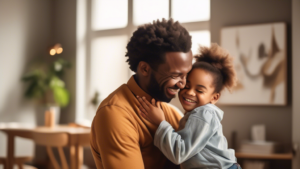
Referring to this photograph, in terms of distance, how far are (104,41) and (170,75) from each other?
4.46m

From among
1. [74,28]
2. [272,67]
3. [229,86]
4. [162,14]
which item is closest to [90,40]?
[74,28]

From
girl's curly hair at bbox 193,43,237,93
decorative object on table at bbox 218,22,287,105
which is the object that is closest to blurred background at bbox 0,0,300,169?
decorative object on table at bbox 218,22,287,105

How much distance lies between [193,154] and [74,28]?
4733 millimetres

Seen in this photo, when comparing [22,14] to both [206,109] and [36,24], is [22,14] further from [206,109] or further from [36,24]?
[206,109]

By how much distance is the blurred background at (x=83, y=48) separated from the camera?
425 centimetres

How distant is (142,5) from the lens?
5273 millimetres

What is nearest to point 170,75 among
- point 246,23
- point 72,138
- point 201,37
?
point 72,138

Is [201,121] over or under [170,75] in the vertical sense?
under

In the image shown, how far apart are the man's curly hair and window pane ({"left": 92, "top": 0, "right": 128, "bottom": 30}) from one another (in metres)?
4.22

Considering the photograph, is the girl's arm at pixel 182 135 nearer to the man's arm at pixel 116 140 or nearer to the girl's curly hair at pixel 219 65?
the man's arm at pixel 116 140

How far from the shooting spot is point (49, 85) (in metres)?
5.12

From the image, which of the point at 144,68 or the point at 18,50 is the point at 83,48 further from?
the point at 144,68

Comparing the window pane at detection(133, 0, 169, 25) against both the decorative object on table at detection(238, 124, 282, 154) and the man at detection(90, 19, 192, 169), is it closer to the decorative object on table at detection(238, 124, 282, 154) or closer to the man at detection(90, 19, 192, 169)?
the decorative object on table at detection(238, 124, 282, 154)

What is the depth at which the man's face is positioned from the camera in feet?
4.03
